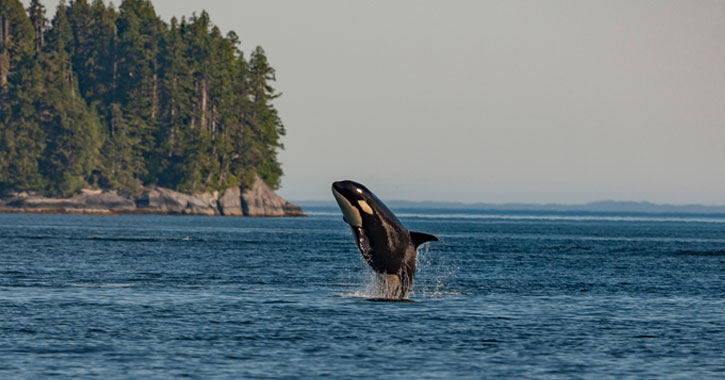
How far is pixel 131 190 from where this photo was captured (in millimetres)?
187375

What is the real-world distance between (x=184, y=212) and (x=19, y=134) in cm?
3314

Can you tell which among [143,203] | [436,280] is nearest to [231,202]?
[143,203]

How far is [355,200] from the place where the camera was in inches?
1229

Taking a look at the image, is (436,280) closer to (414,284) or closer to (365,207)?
(414,284)

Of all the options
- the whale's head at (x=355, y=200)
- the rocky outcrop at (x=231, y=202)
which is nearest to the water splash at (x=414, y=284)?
the whale's head at (x=355, y=200)

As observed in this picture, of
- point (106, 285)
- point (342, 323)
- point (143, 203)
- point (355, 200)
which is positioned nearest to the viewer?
point (342, 323)

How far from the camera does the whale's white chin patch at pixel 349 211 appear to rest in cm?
3117

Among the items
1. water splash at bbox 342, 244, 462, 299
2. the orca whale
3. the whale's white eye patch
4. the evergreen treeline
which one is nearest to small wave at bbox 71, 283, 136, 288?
water splash at bbox 342, 244, 462, 299

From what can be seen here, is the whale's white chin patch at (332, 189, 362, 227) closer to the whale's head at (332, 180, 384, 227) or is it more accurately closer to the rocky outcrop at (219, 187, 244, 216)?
the whale's head at (332, 180, 384, 227)

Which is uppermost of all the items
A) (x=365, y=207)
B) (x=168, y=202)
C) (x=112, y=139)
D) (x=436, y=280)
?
(x=112, y=139)

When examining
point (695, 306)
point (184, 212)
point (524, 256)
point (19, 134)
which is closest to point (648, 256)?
point (524, 256)

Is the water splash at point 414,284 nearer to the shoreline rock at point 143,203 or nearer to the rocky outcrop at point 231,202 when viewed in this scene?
the shoreline rock at point 143,203

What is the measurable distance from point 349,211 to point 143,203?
163 m

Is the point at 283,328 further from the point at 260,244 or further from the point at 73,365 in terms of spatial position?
the point at 260,244
